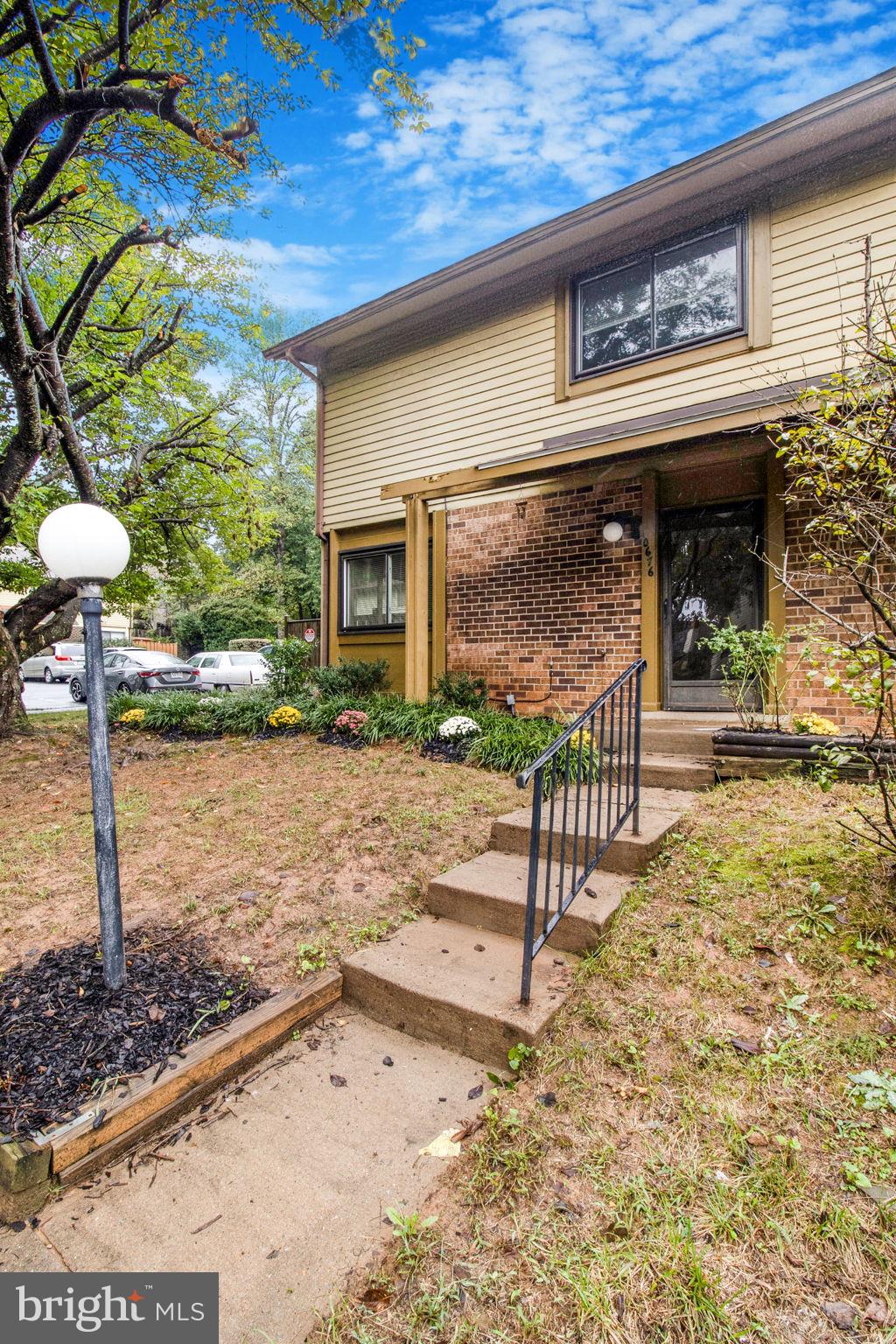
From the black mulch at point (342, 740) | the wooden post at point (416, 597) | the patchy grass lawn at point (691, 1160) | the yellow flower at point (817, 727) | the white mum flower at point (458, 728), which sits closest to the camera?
the patchy grass lawn at point (691, 1160)

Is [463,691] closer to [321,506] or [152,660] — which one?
[321,506]

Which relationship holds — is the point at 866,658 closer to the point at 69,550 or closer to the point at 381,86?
the point at 69,550

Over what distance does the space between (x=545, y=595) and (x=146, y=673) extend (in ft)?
36.5

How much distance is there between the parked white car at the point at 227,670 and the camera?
15578 mm

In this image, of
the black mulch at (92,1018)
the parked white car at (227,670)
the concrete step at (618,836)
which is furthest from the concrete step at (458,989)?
the parked white car at (227,670)

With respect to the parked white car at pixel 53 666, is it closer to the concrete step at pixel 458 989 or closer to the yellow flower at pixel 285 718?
the yellow flower at pixel 285 718

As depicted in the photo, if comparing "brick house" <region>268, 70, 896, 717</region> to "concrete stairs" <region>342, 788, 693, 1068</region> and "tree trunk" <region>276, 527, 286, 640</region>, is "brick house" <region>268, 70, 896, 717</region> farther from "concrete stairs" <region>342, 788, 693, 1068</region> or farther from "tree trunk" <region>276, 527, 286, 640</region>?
"tree trunk" <region>276, 527, 286, 640</region>

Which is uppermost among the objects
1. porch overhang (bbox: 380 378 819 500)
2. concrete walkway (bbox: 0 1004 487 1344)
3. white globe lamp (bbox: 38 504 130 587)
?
porch overhang (bbox: 380 378 819 500)

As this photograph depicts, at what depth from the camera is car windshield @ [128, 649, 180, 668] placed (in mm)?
14852

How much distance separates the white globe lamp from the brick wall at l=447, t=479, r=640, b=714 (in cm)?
476

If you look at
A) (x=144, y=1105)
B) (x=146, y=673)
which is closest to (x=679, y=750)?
(x=144, y=1105)

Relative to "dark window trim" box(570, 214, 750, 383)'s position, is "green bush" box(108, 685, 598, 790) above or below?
below

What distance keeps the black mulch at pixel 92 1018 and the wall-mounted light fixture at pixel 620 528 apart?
5023mm

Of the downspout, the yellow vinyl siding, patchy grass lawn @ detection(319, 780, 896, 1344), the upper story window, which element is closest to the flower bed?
the downspout
